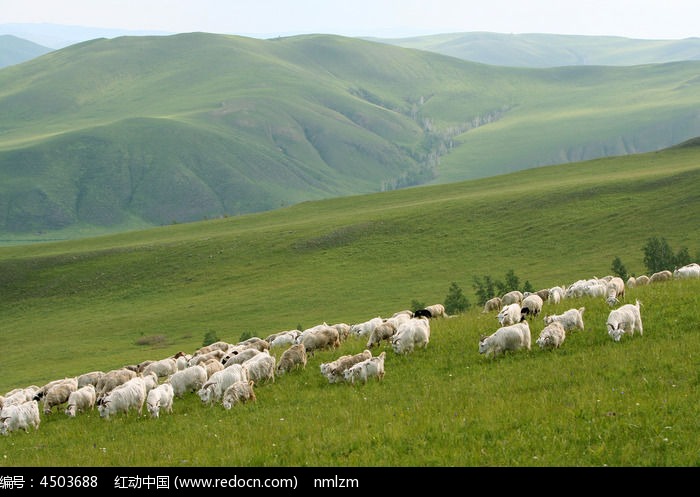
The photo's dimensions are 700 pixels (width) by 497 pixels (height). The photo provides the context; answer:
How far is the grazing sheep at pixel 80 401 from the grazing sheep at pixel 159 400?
127 inches

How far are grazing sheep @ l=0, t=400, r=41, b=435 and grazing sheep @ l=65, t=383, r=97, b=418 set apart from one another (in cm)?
104

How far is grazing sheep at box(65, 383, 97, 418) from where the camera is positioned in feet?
73.0

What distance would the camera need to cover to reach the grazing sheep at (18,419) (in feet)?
68.8

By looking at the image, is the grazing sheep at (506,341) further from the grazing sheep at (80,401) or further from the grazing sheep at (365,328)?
the grazing sheep at (80,401)

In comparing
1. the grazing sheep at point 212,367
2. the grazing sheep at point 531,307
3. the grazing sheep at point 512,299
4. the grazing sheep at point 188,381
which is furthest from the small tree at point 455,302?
the grazing sheep at point 188,381

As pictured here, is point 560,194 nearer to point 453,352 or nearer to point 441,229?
point 441,229

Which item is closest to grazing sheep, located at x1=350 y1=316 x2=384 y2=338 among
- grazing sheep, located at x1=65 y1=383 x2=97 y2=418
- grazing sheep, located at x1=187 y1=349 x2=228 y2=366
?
grazing sheep, located at x1=187 y1=349 x2=228 y2=366

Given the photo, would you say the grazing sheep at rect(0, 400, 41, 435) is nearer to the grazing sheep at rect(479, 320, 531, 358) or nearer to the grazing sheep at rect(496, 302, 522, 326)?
the grazing sheep at rect(479, 320, 531, 358)

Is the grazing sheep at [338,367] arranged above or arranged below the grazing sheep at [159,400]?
above

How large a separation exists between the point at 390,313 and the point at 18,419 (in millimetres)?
50948

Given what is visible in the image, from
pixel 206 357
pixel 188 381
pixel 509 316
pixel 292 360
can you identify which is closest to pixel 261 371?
pixel 292 360

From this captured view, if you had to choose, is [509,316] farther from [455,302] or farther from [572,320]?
[455,302]

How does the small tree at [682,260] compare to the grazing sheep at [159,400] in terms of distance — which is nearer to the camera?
the grazing sheep at [159,400]
